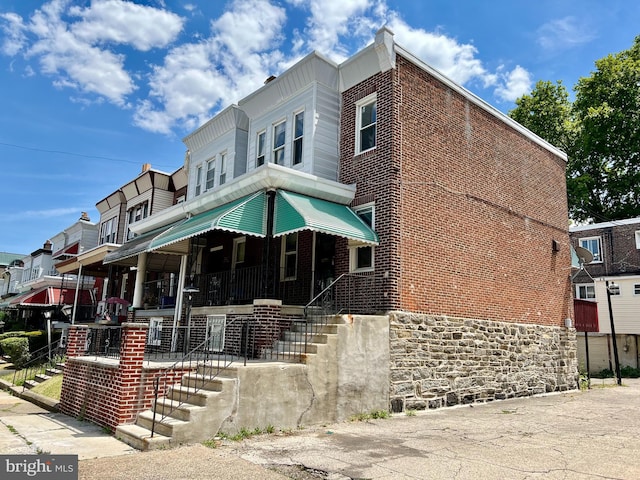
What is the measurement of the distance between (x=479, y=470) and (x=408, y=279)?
599 cm

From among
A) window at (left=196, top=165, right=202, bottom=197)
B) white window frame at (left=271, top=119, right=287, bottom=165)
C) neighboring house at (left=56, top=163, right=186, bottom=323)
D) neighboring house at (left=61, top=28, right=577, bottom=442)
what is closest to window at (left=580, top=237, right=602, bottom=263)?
neighboring house at (left=61, top=28, right=577, bottom=442)

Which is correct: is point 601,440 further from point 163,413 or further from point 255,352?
point 163,413

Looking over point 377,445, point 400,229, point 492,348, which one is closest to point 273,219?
point 400,229

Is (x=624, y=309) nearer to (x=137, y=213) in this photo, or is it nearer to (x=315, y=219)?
(x=315, y=219)

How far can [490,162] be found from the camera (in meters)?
16.0

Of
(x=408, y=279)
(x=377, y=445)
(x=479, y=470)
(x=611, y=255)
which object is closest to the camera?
(x=479, y=470)

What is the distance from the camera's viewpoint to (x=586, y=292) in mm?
31750

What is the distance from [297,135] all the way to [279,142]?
3.45 feet

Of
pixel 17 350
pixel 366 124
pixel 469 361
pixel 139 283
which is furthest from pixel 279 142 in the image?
pixel 17 350

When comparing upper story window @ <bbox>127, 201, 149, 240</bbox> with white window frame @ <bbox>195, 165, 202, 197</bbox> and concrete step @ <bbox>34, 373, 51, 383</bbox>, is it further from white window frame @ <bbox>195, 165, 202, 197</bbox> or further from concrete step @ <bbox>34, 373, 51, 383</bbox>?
concrete step @ <bbox>34, 373, 51, 383</bbox>

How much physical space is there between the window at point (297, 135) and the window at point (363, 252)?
A: 120 inches

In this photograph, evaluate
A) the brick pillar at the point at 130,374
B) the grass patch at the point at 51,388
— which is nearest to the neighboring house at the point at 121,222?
the grass patch at the point at 51,388

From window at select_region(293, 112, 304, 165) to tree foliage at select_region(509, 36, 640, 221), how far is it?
87.8 ft

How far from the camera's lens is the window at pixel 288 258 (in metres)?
15.5
